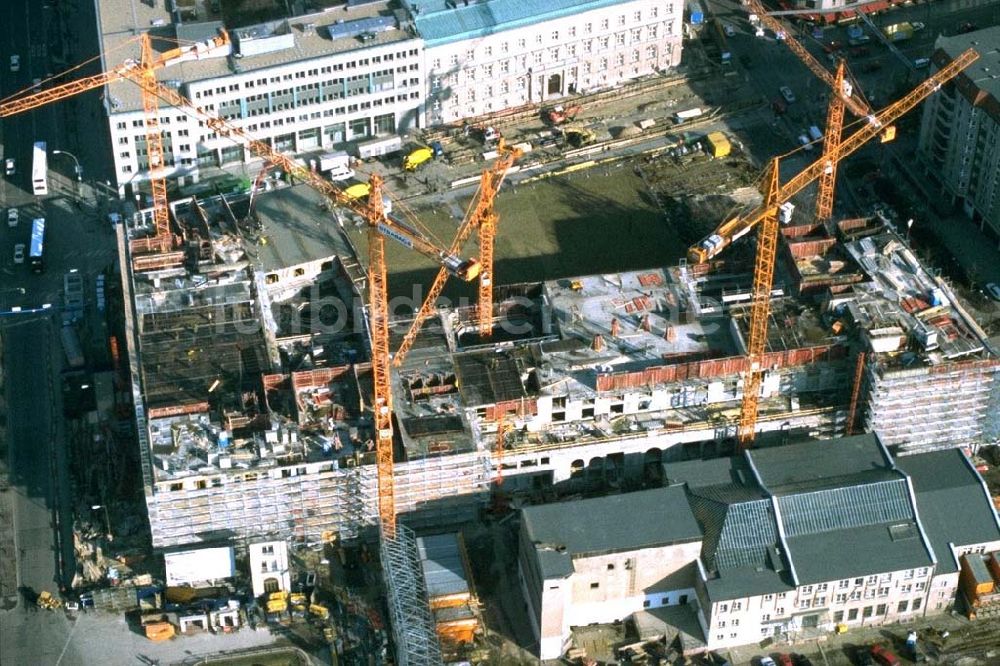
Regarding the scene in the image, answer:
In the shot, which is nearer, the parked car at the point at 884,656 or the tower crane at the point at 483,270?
the parked car at the point at 884,656

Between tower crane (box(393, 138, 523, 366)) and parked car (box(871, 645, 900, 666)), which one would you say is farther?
tower crane (box(393, 138, 523, 366))

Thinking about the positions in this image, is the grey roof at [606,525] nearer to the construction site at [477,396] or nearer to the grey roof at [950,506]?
the construction site at [477,396]

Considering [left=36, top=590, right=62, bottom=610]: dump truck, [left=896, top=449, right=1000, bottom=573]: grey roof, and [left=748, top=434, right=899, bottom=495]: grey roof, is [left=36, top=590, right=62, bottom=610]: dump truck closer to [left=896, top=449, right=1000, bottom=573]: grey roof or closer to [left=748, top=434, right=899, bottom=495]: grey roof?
[left=748, top=434, right=899, bottom=495]: grey roof

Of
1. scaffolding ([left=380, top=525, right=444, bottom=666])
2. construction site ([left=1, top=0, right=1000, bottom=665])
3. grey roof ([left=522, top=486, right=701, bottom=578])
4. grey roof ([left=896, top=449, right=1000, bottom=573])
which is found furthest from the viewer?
construction site ([left=1, top=0, right=1000, bottom=665])

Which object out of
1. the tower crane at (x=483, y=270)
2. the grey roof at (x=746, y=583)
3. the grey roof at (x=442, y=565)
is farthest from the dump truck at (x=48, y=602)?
the grey roof at (x=746, y=583)

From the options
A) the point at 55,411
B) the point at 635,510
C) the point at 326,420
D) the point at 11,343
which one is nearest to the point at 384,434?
the point at 326,420

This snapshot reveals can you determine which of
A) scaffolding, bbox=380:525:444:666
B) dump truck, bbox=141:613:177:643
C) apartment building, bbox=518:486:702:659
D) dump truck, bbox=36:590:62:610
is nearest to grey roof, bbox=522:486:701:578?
apartment building, bbox=518:486:702:659
